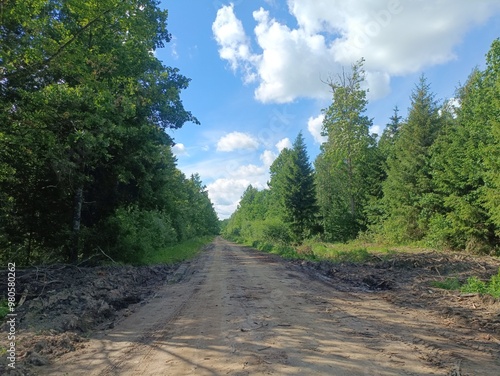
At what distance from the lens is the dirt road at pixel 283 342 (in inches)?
169

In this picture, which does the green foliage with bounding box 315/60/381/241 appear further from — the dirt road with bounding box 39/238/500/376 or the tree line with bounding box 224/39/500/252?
the dirt road with bounding box 39/238/500/376

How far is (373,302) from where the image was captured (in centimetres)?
827

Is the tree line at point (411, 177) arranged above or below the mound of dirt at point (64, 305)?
above

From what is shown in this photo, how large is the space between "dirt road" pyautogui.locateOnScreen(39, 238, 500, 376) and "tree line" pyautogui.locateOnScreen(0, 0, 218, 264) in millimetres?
7170

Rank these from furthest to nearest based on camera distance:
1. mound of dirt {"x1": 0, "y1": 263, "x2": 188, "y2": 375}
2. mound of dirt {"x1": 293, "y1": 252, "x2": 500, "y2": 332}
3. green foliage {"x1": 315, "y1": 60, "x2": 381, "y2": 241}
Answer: green foliage {"x1": 315, "y1": 60, "x2": 381, "y2": 241} → mound of dirt {"x1": 293, "y1": 252, "x2": 500, "y2": 332} → mound of dirt {"x1": 0, "y1": 263, "x2": 188, "y2": 375}

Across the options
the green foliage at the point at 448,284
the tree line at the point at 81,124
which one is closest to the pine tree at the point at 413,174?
the green foliage at the point at 448,284

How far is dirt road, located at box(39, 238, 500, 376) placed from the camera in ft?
14.1

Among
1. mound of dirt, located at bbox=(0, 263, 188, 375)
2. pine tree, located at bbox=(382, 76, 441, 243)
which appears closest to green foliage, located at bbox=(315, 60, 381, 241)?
pine tree, located at bbox=(382, 76, 441, 243)

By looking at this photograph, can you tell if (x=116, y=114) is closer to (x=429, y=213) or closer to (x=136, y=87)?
(x=136, y=87)

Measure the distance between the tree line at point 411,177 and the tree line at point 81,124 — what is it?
16.7m

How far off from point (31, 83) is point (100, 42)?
14.0 feet

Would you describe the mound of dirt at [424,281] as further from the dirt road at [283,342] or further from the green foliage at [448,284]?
the dirt road at [283,342]

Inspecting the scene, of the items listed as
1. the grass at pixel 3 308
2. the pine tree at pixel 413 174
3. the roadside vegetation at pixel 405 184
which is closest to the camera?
the grass at pixel 3 308

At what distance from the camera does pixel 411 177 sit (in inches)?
1069
